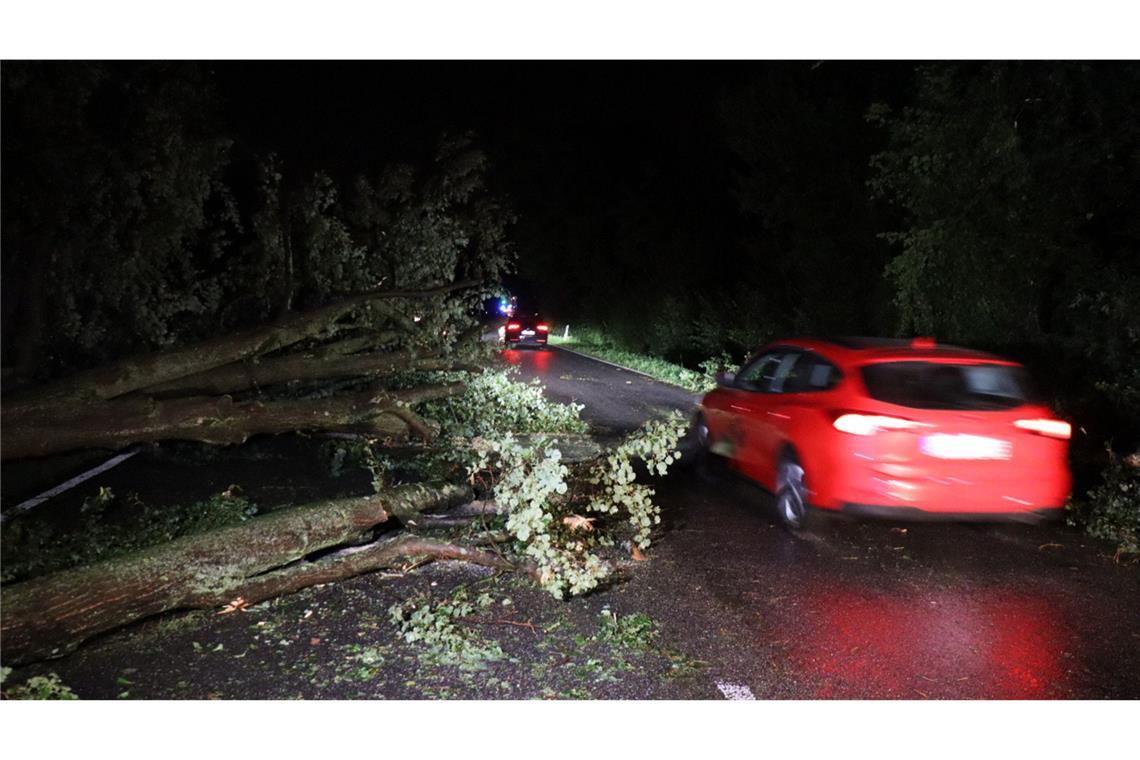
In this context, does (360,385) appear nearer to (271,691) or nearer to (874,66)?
(271,691)

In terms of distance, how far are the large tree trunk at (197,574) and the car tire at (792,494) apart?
8.43 feet

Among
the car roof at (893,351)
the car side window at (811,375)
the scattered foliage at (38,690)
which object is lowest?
the scattered foliage at (38,690)

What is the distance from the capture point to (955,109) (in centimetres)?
1228

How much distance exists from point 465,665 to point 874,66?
1973 cm

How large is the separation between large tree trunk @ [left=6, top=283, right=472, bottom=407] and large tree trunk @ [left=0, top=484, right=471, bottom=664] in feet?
7.39

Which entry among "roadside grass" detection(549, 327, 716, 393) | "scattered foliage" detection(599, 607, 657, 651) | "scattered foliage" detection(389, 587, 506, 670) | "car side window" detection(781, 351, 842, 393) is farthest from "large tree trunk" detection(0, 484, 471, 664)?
"roadside grass" detection(549, 327, 716, 393)

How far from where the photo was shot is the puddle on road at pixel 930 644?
443 cm

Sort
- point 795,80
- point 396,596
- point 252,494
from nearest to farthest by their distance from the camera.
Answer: point 396,596 < point 252,494 < point 795,80

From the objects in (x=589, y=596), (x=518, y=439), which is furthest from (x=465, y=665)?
(x=518, y=439)

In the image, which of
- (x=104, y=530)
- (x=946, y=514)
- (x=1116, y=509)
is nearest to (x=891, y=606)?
(x=946, y=514)

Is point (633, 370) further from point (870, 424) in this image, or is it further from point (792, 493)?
A: point (870, 424)

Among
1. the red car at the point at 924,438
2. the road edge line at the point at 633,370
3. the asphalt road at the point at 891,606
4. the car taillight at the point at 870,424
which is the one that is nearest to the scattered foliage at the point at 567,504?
the asphalt road at the point at 891,606

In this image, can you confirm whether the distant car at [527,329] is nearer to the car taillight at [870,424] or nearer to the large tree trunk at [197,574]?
the large tree trunk at [197,574]

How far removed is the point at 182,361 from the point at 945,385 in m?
6.16
